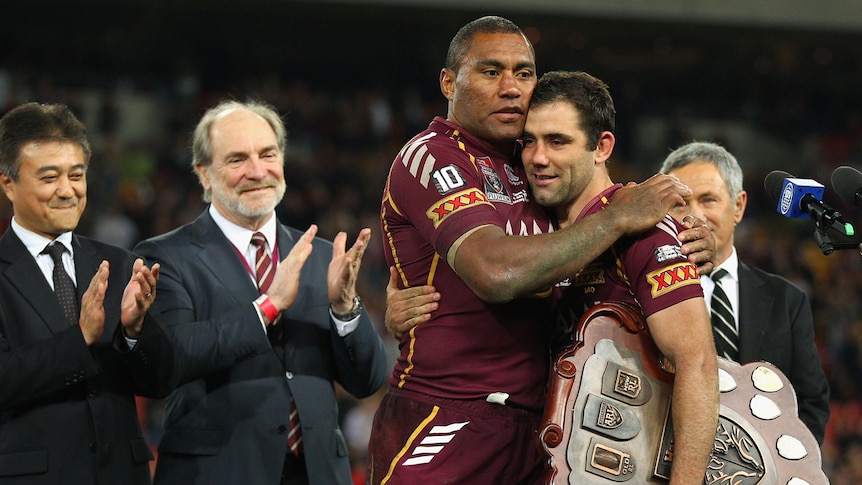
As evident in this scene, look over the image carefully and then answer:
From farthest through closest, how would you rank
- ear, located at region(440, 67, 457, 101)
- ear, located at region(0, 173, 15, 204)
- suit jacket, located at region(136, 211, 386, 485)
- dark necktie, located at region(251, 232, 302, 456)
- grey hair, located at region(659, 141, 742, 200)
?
grey hair, located at region(659, 141, 742, 200) < dark necktie, located at region(251, 232, 302, 456) < suit jacket, located at region(136, 211, 386, 485) < ear, located at region(0, 173, 15, 204) < ear, located at region(440, 67, 457, 101)

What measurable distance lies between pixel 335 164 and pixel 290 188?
4.18ft

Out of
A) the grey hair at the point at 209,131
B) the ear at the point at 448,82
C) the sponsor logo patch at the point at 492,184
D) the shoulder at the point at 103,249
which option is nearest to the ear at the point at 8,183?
the shoulder at the point at 103,249

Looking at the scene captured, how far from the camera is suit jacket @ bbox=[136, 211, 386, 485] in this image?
156 inches

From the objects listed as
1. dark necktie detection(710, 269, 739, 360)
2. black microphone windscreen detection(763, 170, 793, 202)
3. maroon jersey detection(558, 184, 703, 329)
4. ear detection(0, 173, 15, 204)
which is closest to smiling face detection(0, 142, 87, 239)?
ear detection(0, 173, 15, 204)

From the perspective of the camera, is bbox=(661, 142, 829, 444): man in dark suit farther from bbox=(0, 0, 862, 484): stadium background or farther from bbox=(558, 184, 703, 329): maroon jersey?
bbox=(0, 0, 862, 484): stadium background

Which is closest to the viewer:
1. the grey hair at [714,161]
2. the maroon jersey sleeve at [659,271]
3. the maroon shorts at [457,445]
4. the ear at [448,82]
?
the maroon jersey sleeve at [659,271]

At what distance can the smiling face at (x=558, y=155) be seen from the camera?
346 cm

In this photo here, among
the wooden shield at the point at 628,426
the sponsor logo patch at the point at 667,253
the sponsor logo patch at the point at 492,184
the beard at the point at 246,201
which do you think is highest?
the sponsor logo patch at the point at 492,184

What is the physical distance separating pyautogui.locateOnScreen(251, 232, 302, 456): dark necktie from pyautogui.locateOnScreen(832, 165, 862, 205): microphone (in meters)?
2.25

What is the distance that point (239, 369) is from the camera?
4.11 meters

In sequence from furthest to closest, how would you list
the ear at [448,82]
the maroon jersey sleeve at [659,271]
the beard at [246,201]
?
the beard at [246,201] → the ear at [448,82] → the maroon jersey sleeve at [659,271]

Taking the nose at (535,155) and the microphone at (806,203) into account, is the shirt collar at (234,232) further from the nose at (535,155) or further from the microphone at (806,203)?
the microphone at (806,203)

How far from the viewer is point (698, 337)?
10.2 ft

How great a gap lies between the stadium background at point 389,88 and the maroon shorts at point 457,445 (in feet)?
20.0
